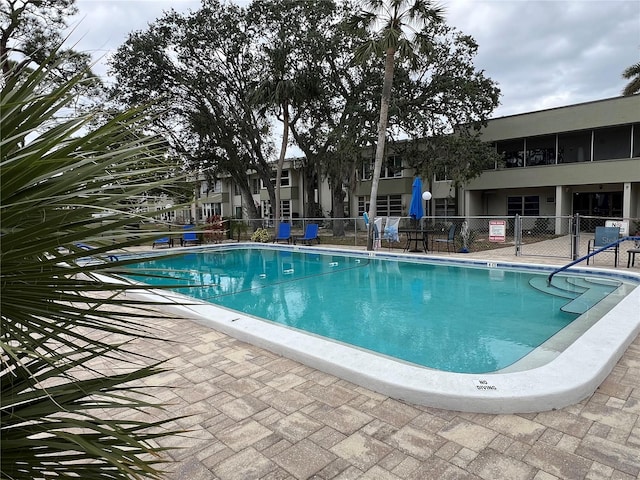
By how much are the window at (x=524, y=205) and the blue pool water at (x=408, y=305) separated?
1376 cm

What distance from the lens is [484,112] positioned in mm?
18391

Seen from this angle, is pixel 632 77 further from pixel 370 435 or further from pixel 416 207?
pixel 370 435

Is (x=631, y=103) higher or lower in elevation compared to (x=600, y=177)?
higher

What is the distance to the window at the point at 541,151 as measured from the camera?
65.1ft

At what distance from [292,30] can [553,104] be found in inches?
512

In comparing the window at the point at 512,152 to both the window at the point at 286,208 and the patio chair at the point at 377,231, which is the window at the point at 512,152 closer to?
the patio chair at the point at 377,231

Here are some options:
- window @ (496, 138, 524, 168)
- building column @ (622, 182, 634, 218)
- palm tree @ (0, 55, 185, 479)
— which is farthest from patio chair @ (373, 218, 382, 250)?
palm tree @ (0, 55, 185, 479)

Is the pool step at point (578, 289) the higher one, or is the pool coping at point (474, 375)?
the pool coping at point (474, 375)

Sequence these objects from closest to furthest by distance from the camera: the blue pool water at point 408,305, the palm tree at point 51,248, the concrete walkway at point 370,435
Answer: the palm tree at point 51,248 → the concrete walkway at point 370,435 → the blue pool water at point 408,305

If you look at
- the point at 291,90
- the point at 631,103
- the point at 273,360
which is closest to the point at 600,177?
the point at 631,103

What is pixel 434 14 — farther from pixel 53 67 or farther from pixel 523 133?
pixel 53 67

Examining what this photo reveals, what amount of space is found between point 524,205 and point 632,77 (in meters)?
8.64

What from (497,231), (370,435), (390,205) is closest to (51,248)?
(370,435)

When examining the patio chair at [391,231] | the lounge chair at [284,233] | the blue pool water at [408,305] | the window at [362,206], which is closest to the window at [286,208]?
the window at [362,206]
